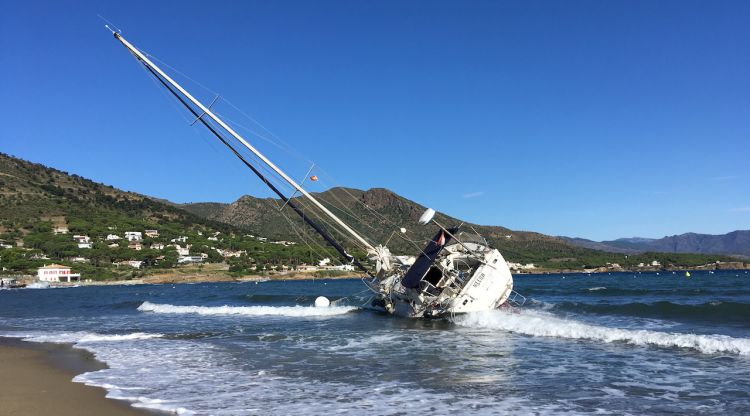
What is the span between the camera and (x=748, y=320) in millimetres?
24547

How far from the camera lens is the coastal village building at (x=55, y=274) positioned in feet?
383

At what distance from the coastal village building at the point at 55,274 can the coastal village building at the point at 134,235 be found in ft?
104

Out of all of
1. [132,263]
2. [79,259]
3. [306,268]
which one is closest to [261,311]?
[132,263]

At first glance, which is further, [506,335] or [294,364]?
[506,335]

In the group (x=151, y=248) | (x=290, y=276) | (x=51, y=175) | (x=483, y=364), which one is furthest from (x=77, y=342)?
(x=51, y=175)

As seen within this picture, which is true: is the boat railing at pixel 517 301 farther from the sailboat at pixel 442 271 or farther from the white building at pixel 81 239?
the white building at pixel 81 239

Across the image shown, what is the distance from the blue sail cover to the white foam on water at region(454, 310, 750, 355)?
8.77 feet

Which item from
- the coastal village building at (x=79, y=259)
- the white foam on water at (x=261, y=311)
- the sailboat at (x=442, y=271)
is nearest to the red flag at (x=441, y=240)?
the sailboat at (x=442, y=271)

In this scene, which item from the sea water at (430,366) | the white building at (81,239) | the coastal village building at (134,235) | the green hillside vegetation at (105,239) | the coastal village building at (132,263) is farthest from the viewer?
the coastal village building at (134,235)

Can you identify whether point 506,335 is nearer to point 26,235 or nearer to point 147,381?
point 147,381

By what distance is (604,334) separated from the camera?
19.1 meters

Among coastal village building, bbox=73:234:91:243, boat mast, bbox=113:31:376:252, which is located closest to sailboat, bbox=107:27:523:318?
boat mast, bbox=113:31:376:252

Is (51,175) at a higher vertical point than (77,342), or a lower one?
higher

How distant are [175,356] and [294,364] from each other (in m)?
4.41
